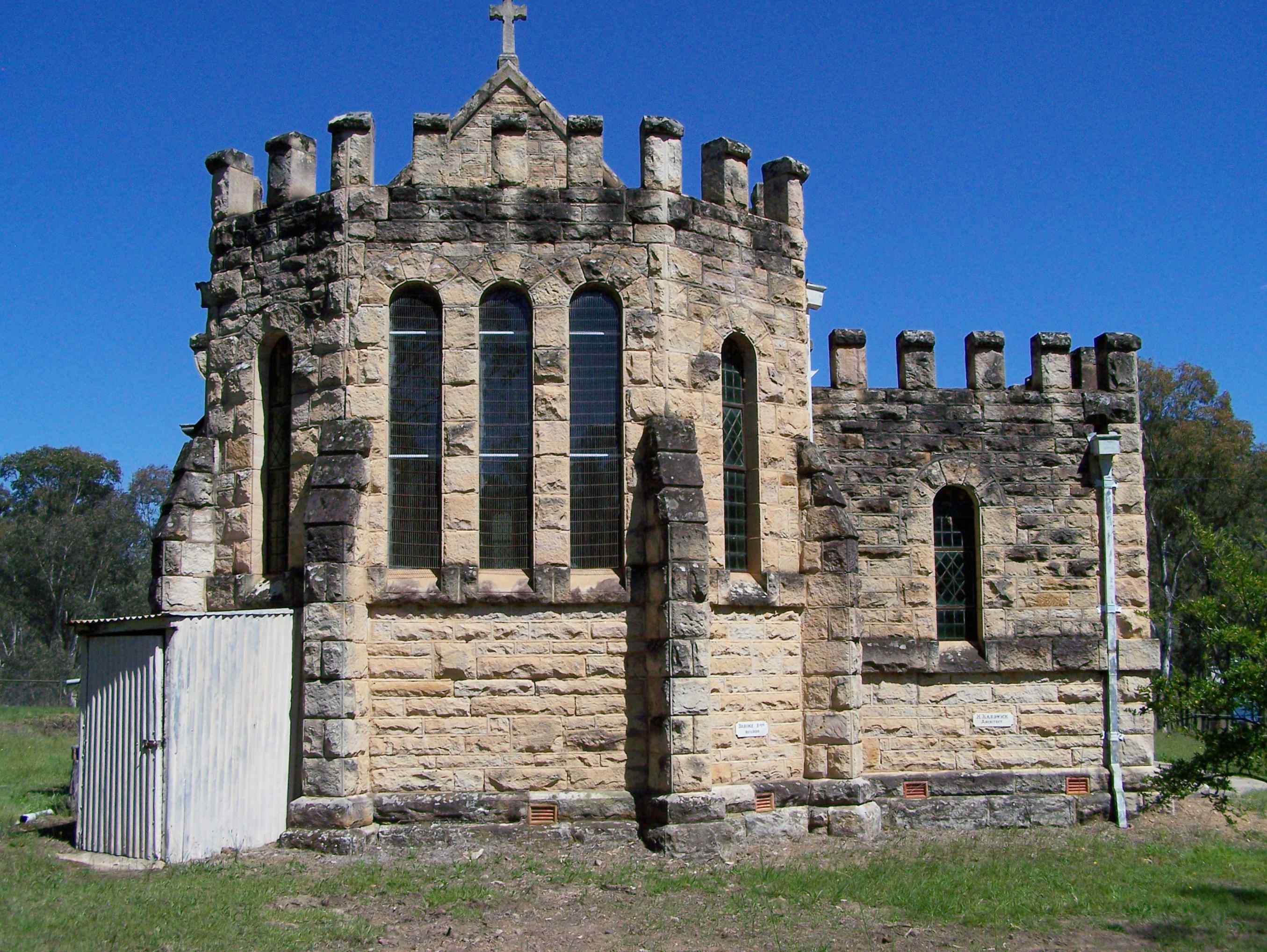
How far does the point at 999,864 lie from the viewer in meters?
12.1

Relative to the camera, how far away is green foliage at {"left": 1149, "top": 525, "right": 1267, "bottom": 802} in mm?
9461

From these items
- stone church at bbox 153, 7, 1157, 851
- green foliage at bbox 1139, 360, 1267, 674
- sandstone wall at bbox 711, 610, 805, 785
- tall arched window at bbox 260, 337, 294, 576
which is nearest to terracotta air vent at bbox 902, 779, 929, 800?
stone church at bbox 153, 7, 1157, 851

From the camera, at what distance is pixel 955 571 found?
51.9ft

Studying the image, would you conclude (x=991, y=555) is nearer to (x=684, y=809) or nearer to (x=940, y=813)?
(x=940, y=813)

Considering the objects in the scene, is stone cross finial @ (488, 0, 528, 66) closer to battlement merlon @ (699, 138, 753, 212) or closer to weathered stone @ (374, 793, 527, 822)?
battlement merlon @ (699, 138, 753, 212)

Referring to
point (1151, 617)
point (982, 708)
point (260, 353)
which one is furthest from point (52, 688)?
point (1151, 617)

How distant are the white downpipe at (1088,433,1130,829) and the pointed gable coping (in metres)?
7.42

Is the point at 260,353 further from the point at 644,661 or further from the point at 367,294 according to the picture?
the point at 644,661

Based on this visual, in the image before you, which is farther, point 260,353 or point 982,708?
point 982,708

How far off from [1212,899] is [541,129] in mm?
9919

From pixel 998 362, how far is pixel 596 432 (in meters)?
6.35

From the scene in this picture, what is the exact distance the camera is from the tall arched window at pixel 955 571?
51.8ft

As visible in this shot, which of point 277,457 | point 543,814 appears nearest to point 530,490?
point 277,457

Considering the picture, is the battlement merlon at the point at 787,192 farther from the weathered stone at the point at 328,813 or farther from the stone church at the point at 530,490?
the weathered stone at the point at 328,813
